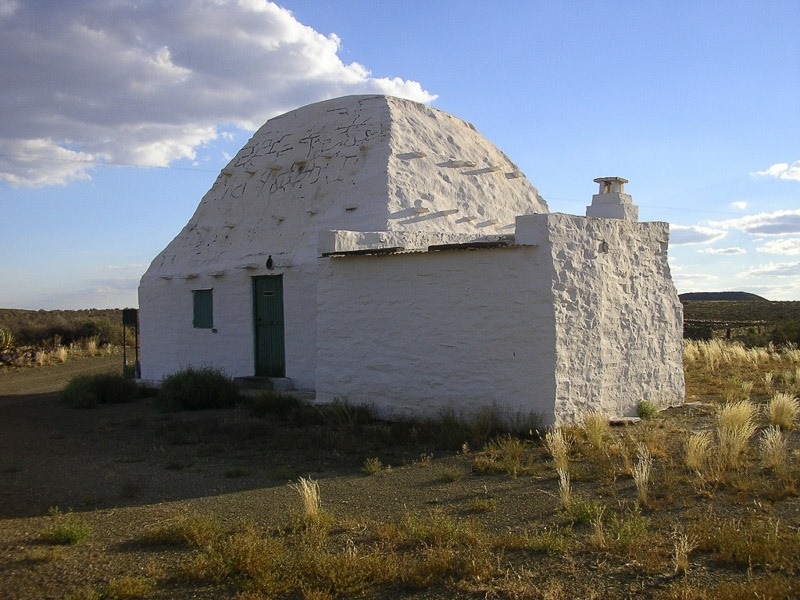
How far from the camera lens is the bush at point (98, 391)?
571 inches

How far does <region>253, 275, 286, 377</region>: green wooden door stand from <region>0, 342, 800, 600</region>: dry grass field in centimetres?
198

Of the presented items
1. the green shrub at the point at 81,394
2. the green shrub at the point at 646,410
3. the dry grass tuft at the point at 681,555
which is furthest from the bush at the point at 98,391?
the dry grass tuft at the point at 681,555

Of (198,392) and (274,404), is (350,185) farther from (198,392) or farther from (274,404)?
(198,392)

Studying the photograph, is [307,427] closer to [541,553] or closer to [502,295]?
[502,295]

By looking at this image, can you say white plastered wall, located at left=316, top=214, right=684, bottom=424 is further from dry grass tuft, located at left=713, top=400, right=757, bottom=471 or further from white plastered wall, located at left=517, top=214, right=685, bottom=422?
dry grass tuft, located at left=713, top=400, right=757, bottom=471

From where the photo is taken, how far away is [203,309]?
15.3m

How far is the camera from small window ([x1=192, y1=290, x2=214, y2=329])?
15.1m

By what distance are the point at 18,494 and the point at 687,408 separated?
9.95 meters

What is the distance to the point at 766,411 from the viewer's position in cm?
1167

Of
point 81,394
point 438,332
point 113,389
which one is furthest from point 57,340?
point 438,332

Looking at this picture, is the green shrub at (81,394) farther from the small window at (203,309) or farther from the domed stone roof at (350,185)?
the domed stone roof at (350,185)

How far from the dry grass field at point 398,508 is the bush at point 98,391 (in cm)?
270

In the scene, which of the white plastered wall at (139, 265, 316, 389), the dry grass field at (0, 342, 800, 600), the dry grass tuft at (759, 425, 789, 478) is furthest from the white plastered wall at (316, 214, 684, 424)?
the dry grass tuft at (759, 425, 789, 478)

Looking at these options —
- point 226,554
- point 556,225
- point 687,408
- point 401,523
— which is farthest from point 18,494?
point 687,408
